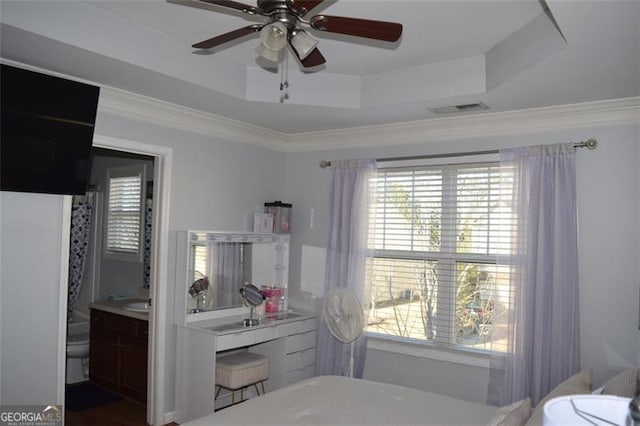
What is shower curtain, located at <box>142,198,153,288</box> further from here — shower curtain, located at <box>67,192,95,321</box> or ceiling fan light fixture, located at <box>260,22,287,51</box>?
ceiling fan light fixture, located at <box>260,22,287,51</box>

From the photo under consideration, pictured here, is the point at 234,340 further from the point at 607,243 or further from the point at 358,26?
the point at 607,243

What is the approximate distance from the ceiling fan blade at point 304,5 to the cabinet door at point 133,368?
3.28 m

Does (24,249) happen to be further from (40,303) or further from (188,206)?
(188,206)

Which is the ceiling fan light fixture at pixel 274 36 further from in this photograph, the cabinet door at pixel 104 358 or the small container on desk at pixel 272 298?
the cabinet door at pixel 104 358

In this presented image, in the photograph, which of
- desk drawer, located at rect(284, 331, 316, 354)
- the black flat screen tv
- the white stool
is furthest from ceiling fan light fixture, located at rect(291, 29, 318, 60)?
desk drawer, located at rect(284, 331, 316, 354)

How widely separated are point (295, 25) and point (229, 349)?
9.11 feet

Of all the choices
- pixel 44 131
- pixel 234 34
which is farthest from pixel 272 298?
pixel 234 34

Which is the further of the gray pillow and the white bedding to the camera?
the white bedding

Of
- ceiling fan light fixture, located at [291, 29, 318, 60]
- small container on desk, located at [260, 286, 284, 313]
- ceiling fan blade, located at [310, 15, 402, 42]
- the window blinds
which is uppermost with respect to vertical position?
ceiling fan blade, located at [310, 15, 402, 42]

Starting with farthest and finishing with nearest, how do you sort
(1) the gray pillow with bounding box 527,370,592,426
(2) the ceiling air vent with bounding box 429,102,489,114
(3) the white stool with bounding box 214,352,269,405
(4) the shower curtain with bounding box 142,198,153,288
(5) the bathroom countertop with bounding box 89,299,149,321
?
(4) the shower curtain with bounding box 142,198,153,288, (5) the bathroom countertop with bounding box 89,299,149,321, (3) the white stool with bounding box 214,352,269,405, (2) the ceiling air vent with bounding box 429,102,489,114, (1) the gray pillow with bounding box 527,370,592,426

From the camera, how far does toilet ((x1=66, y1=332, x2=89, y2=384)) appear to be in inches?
193

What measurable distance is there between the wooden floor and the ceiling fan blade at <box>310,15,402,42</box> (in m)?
3.35

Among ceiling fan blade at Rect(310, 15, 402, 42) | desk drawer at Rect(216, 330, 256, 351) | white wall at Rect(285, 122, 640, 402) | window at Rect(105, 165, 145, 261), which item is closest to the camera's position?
ceiling fan blade at Rect(310, 15, 402, 42)

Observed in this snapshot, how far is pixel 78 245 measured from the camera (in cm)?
543
